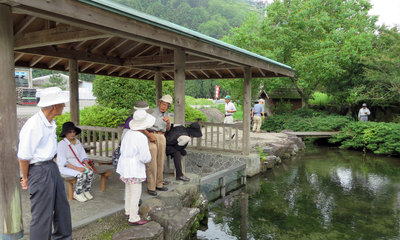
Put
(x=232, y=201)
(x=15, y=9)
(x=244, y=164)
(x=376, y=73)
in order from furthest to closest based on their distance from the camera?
(x=376, y=73) → (x=244, y=164) → (x=232, y=201) → (x=15, y=9)

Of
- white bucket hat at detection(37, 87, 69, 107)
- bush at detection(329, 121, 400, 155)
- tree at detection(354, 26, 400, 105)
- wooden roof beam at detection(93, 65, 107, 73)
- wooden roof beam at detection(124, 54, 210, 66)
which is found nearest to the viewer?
white bucket hat at detection(37, 87, 69, 107)

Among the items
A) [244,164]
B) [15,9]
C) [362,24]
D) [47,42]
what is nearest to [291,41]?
[362,24]

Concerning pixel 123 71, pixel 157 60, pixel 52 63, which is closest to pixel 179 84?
pixel 157 60

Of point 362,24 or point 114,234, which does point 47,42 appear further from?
point 362,24

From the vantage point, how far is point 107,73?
9.92 meters

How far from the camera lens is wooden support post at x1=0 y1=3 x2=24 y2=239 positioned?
309cm

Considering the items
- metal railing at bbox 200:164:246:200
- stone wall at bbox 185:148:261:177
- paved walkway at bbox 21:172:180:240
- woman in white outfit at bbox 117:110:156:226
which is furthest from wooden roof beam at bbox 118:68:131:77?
woman in white outfit at bbox 117:110:156:226

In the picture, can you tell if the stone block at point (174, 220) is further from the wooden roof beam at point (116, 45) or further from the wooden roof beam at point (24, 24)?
the wooden roof beam at point (116, 45)

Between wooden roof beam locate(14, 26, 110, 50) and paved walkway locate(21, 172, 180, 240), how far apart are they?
8.60 feet

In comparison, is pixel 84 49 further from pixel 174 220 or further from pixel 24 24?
pixel 174 220

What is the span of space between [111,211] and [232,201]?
3.31 m

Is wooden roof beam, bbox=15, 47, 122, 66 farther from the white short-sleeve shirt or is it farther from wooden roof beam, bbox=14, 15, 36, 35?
the white short-sleeve shirt

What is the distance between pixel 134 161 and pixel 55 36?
283 centimetres

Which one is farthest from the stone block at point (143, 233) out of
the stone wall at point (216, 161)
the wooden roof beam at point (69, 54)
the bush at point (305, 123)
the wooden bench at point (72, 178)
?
the bush at point (305, 123)
